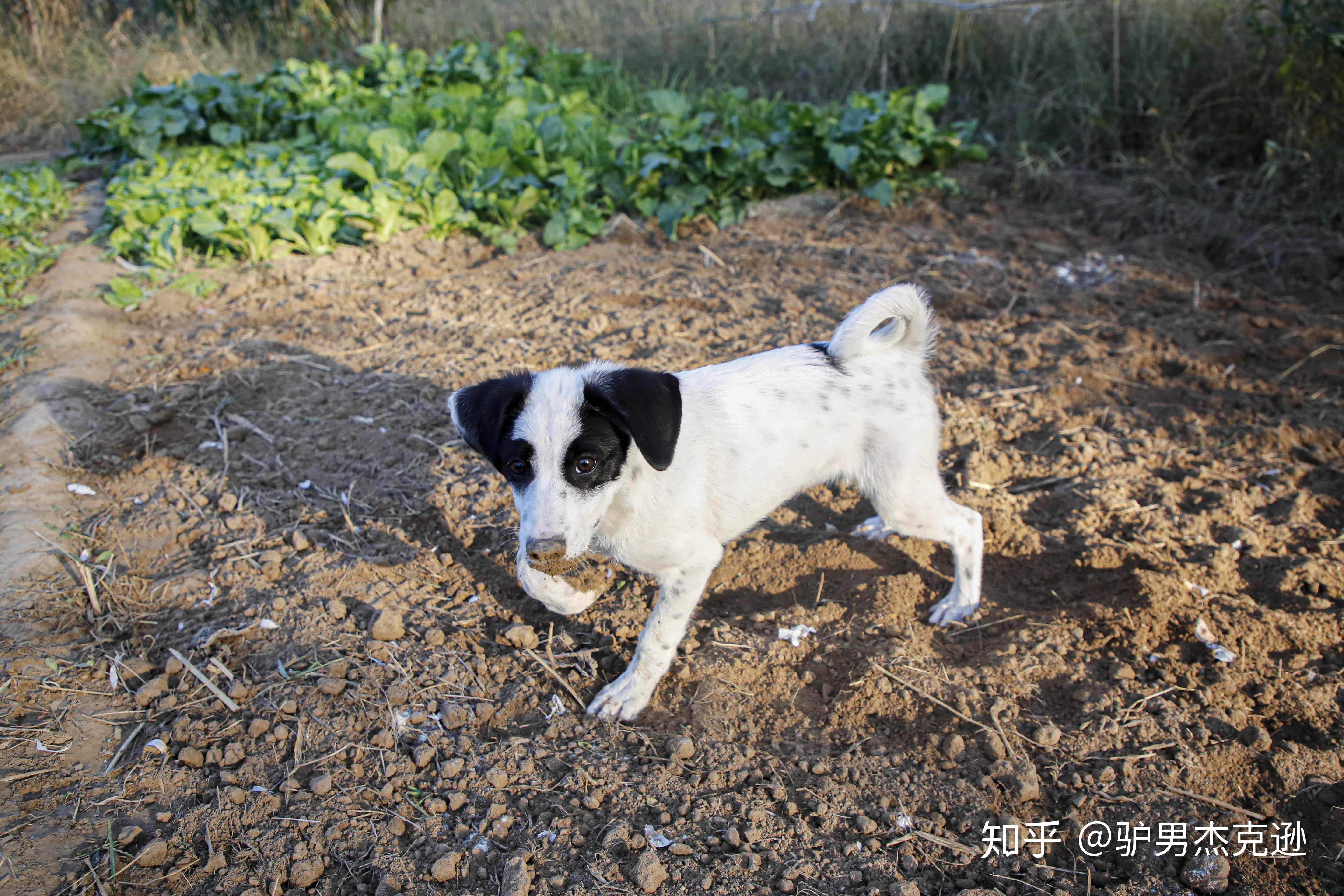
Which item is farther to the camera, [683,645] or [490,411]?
[683,645]

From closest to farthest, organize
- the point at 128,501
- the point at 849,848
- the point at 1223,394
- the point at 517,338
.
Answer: the point at 849,848 < the point at 128,501 < the point at 1223,394 < the point at 517,338

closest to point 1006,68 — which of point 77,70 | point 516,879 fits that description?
point 516,879

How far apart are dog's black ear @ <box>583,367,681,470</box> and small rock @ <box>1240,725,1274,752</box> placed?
80.0 inches

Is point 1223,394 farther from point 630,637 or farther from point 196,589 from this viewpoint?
point 196,589

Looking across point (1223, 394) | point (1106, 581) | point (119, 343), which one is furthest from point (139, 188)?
point (1223, 394)

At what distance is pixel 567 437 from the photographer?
7.65 ft

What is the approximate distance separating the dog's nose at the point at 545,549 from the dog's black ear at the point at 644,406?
0.34 meters

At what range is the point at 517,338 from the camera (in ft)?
15.4

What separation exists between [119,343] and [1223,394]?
6.33m

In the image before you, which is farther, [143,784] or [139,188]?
[139,188]

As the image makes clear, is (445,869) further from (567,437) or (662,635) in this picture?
(567,437)

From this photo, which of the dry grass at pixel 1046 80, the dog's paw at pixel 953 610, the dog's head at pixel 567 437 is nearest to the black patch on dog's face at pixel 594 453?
the dog's head at pixel 567 437

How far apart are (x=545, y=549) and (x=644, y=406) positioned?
491 millimetres

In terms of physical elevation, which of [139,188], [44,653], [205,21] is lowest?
[44,653]
